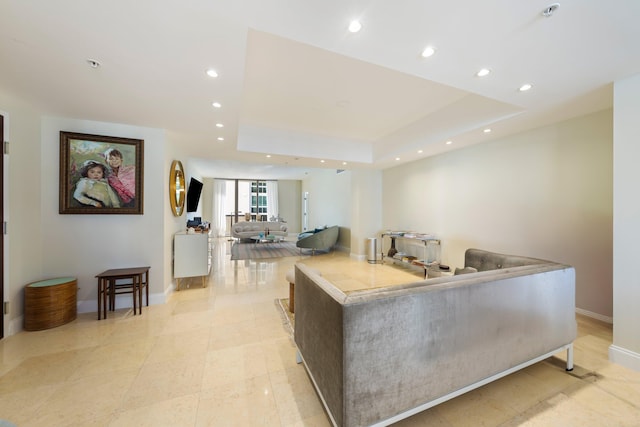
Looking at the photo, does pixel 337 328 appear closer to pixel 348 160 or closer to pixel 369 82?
pixel 369 82

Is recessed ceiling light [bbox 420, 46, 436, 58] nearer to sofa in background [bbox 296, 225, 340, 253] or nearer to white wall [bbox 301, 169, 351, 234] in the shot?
white wall [bbox 301, 169, 351, 234]

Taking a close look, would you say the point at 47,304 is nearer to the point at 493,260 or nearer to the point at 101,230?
the point at 101,230

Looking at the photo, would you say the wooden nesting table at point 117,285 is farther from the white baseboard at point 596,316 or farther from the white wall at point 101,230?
the white baseboard at point 596,316

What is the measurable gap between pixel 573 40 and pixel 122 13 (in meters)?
2.88

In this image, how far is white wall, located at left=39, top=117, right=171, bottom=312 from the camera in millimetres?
2838

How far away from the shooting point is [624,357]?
1.97 metres

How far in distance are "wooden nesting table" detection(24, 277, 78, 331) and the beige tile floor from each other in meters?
0.09

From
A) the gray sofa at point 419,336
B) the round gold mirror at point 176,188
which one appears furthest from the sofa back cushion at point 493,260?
the round gold mirror at point 176,188

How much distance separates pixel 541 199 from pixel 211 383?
14.5 feet

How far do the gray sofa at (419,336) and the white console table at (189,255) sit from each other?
8.78 feet

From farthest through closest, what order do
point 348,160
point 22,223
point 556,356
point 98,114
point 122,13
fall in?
1. point 348,160
2. point 98,114
3. point 22,223
4. point 556,356
5. point 122,13

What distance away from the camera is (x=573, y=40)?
1.58 metres

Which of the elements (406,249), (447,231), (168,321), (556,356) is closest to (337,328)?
(556,356)

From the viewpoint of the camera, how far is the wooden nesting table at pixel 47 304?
2.50m
